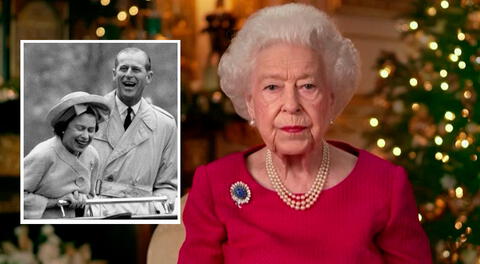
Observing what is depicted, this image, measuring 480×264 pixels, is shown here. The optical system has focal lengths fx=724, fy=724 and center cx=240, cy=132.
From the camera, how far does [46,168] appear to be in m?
1.76

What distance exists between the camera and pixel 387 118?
352 centimetres

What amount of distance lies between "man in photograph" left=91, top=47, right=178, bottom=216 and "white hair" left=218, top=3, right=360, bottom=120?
308 millimetres

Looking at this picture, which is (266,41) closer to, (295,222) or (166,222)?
(295,222)

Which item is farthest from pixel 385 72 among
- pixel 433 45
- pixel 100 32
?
pixel 100 32

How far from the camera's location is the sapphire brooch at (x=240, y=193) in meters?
1.44

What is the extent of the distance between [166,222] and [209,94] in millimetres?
1790

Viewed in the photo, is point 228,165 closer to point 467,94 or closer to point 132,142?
point 132,142

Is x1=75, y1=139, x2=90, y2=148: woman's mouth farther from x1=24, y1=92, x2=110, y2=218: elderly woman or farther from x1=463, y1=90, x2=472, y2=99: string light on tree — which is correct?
x1=463, y1=90, x2=472, y2=99: string light on tree

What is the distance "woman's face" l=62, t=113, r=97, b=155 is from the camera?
67.9 inches

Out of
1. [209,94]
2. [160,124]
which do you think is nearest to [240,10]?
[209,94]

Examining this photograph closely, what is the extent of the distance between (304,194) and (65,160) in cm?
64

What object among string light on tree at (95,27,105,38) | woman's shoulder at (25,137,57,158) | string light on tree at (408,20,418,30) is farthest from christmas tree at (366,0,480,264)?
woman's shoulder at (25,137,57,158)

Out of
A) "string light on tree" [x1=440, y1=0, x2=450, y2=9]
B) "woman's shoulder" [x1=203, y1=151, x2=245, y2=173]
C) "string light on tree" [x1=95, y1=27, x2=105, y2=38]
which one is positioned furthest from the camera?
"string light on tree" [x1=440, y1=0, x2=450, y2=9]

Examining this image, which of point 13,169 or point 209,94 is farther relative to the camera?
point 209,94
